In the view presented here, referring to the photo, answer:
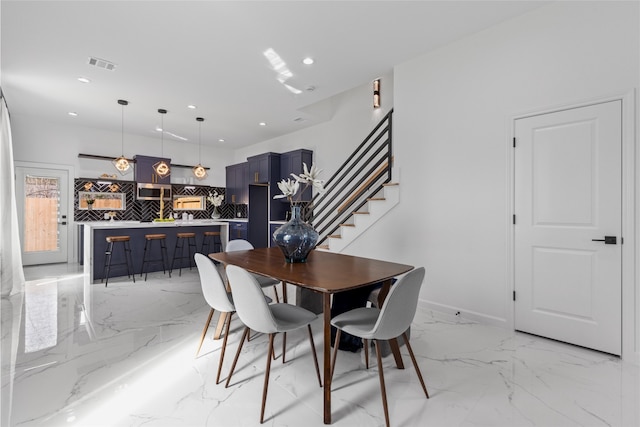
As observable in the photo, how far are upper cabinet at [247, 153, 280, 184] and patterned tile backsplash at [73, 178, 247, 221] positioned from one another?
1.58 m

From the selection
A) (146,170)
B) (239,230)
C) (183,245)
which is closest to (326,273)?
(183,245)

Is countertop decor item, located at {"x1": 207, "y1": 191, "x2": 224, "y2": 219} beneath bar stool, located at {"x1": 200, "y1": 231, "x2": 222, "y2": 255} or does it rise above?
above

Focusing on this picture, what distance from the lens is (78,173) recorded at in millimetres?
6688

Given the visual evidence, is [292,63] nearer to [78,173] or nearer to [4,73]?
[4,73]

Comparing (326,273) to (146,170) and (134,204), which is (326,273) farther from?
(134,204)

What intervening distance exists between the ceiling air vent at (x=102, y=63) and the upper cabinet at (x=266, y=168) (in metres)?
3.67

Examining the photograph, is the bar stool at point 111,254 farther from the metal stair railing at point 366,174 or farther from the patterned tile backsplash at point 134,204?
the metal stair railing at point 366,174

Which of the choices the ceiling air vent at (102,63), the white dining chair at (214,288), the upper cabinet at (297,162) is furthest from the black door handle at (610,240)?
the ceiling air vent at (102,63)

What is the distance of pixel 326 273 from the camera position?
204 centimetres

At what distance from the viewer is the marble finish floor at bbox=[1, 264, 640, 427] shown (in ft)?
5.60

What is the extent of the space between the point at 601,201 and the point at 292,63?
3.49 meters

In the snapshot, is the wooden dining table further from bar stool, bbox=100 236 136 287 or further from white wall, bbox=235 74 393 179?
white wall, bbox=235 74 393 179

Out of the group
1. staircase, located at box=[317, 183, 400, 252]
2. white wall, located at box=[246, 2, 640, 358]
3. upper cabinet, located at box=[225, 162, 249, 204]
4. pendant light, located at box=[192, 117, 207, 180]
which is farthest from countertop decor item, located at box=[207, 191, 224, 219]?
white wall, located at box=[246, 2, 640, 358]

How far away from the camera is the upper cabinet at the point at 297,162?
6.64 m
